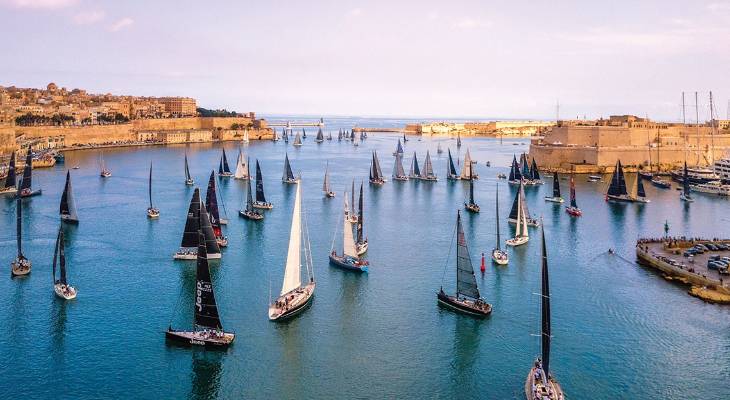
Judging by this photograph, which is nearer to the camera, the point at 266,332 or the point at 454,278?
the point at 266,332

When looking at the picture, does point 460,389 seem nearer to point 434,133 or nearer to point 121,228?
point 121,228

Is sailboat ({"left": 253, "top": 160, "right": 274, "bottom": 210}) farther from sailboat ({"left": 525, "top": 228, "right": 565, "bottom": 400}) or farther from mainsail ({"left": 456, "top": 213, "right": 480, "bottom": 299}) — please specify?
sailboat ({"left": 525, "top": 228, "right": 565, "bottom": 400})

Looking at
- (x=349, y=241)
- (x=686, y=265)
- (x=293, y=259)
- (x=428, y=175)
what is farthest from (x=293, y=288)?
(x=428, y=175)

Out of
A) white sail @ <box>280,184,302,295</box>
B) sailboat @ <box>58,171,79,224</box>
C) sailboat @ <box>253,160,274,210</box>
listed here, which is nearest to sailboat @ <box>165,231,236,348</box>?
white sail @ <box>280,184,302,295</box>

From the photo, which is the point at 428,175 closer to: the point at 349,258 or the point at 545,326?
the point at 349,258

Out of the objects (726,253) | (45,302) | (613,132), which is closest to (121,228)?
(45,302)

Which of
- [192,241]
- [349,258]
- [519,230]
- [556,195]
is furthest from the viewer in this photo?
[556,195]
